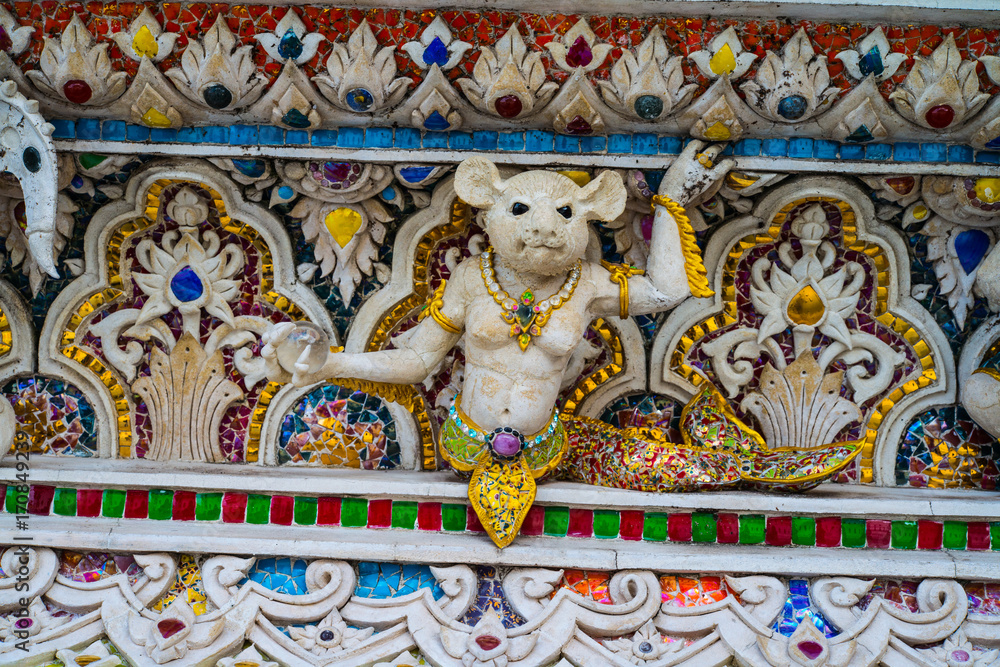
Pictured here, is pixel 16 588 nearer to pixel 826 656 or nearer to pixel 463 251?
pixel 463 251

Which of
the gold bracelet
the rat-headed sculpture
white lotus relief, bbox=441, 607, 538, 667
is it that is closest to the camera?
white lotus relief, bbox=441, 607, 538, 667

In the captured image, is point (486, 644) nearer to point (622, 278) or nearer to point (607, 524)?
point (607, 524)

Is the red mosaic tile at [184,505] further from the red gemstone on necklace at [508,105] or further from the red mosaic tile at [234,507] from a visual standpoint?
the red gemstone on necklace at [508,105]

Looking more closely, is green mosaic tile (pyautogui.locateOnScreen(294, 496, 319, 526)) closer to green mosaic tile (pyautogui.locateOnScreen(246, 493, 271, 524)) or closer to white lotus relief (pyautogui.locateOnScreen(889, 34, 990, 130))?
green mosaic tile (pyautogui.locateOnScreen(246, 493, 271, 524))

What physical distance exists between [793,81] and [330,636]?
1.75 meters

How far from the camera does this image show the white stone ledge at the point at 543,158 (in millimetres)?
3078

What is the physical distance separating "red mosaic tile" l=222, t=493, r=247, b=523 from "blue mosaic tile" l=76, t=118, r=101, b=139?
0.98 metres

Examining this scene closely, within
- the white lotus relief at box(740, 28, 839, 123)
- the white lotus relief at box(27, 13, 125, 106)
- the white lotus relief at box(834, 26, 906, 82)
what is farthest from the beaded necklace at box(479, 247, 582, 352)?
the white lotus relief at box(27, 13, 125, 106)

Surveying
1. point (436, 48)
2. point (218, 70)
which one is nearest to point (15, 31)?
point (218, 70)

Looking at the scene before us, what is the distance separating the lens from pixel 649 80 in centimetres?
293

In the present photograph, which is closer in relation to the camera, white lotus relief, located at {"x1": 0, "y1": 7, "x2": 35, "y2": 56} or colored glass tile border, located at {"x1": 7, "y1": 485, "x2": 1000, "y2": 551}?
white lotus relief, located at {"x1": 0, "y1": 7, "x2": 35, "y2": 56}

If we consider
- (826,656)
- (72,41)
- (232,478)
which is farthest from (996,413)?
(72,41)

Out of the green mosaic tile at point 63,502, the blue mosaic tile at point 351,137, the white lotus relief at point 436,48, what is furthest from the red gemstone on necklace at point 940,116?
the green mosaic tile at point 63,502

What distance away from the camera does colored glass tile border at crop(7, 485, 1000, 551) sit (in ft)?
9.96
